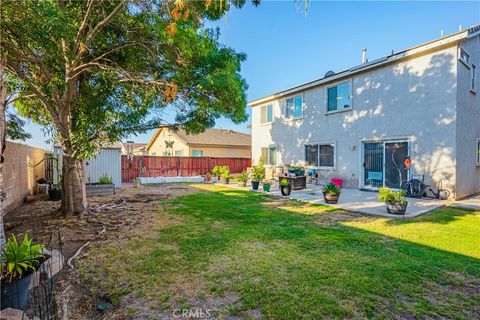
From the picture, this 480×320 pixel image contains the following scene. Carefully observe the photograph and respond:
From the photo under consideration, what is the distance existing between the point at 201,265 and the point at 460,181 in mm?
9887

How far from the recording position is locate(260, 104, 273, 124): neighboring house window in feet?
54.1

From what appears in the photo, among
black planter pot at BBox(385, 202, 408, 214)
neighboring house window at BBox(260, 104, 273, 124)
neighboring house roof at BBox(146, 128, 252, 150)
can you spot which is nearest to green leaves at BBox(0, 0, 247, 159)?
black planter pot at BBox(385, 202, 408, 214)

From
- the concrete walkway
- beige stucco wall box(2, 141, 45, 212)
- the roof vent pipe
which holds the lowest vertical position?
the concrete walkway

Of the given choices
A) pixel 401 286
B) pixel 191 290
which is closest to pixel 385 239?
pixel 401 286

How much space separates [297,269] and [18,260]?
315 cm

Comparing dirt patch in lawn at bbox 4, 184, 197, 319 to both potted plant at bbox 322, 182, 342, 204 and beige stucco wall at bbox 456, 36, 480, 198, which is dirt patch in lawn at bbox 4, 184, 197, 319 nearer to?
potted plant at bbox 322, 182, 342, 204

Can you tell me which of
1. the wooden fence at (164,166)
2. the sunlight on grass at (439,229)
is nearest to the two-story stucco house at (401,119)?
the sunlight on grass at (439,229)

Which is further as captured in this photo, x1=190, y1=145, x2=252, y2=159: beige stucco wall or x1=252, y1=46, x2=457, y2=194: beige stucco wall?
x1=190, y1=145, x2=252, y2=159: beige stucco wall

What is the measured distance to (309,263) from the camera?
11.4 ft

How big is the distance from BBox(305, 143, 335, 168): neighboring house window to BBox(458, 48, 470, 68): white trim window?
5.59 m

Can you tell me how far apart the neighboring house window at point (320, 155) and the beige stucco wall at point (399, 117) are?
0.87 feet

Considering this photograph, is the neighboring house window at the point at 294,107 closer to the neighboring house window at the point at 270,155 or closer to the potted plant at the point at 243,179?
the neighboring house window at the point at 270,155

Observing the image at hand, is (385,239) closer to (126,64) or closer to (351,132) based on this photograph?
(126,64)

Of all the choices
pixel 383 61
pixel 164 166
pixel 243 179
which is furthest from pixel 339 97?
pixel 164 166
